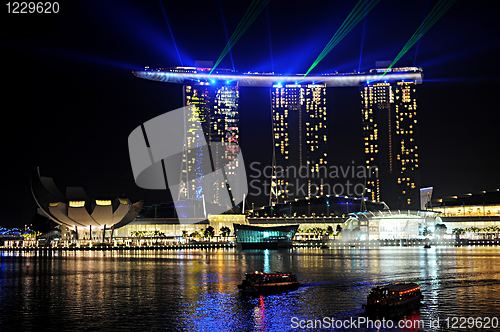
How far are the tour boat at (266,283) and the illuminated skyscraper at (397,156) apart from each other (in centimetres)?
15699

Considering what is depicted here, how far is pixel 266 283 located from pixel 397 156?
161207 mm

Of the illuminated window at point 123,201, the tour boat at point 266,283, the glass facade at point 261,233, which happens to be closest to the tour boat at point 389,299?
the tour boat at point 266,283

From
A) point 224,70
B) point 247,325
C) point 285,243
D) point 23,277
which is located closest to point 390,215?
point 285,243

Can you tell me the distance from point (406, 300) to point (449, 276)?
20051 millimetres

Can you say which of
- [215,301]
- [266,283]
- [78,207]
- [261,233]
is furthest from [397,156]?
[215,301]

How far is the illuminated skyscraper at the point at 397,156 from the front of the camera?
194m

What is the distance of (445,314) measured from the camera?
31203 millimetres

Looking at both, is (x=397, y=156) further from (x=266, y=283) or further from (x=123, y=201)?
(x=266, y=283)

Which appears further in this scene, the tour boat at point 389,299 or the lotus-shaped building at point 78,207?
the lotus-shaped building at point 78,207

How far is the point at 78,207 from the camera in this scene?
11169 centimetres

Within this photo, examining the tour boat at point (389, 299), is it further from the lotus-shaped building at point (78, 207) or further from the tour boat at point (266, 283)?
the lotus-shaped building at point (78, 207)

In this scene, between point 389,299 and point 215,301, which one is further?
point 215,301

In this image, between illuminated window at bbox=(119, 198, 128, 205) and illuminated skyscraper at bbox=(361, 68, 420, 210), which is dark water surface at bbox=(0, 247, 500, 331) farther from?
illuminated skyscraper at bbox=(361, 68, 420, 210)

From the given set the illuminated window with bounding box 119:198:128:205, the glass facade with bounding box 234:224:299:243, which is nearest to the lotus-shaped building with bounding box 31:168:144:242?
the illuminated window with bounding box 119:198:128:205
